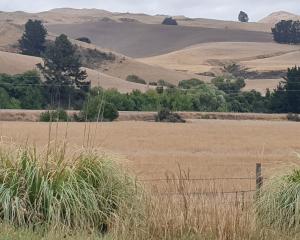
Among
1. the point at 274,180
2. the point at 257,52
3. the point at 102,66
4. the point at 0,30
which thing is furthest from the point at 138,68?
the point at 274,180

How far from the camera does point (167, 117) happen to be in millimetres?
64000

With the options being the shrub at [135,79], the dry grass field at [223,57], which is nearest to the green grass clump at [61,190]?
the shrub at [135,79]

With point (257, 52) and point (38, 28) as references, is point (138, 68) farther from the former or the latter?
point (257, 52)

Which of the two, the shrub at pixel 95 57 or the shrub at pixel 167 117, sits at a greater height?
the shrub at pixel 95 57

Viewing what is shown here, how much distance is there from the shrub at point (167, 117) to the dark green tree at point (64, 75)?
30.1 feet

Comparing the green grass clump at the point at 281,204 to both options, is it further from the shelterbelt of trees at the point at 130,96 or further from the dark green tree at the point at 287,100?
the dark green tree at the point at 287,100

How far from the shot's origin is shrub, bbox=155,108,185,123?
209 ft

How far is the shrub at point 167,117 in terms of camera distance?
209ft

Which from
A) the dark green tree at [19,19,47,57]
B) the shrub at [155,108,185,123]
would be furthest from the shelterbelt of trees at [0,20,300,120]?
the dark green tree at [19,19,47,57]

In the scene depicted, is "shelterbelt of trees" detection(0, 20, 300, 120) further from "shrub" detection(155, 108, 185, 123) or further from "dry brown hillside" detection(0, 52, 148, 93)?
"dry brown hillside" detection(0, 52, 148, 93)

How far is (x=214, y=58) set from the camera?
180 meters

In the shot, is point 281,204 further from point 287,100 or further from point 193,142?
point 287,100

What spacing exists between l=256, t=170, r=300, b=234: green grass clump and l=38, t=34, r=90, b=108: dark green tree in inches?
2382

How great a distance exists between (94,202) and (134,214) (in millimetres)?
543
